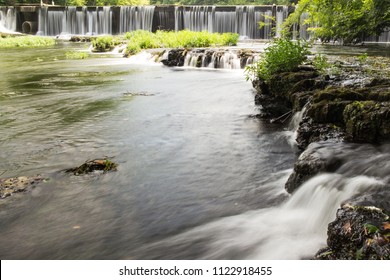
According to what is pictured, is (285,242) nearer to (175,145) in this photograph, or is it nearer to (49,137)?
(175,145)

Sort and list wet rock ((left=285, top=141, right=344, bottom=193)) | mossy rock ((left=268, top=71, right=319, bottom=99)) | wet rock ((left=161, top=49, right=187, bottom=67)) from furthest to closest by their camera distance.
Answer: wet rock ((left=161, top=49, right=187, bottom=67))
mossy rock ((left=268, top=71, right=319, bottom=99))
wet rock ((left=285, top=141, right=344, bottom=193))

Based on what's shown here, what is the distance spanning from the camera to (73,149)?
21.3 feet

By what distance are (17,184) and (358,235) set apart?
424 cm

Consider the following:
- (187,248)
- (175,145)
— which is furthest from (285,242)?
(175,145)

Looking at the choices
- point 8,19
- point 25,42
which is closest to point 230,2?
point 8,19

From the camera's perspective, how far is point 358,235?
9.20 feet

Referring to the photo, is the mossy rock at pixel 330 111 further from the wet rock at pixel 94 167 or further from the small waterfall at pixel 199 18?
the small waterfall at pixel 199 18

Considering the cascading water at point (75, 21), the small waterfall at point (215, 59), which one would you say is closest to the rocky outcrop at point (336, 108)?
the small waterfall at point (215, 59)

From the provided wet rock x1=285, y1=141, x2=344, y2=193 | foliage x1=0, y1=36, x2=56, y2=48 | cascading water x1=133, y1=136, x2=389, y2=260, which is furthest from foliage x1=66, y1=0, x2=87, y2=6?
cascading water x1=133, y1=136, x2=389, y2=260

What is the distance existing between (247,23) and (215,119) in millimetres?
26345

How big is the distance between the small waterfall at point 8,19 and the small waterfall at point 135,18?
13.7 metres

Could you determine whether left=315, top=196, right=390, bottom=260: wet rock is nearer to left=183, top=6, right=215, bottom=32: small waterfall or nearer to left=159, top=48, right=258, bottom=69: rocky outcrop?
left=159, top=48, right=258, bottom=69: rocky outcrop

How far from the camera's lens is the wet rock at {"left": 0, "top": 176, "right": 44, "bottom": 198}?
4.83 metres

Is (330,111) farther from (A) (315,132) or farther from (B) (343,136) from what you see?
(B) (343,136)
